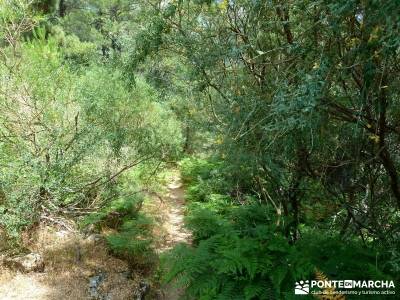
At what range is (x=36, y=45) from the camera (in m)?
6.96

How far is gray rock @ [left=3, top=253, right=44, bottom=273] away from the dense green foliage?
A: 598 millimetres

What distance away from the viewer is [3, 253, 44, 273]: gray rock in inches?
239

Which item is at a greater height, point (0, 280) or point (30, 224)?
point (30, 224)

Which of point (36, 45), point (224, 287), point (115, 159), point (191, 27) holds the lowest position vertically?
point (224, 287)

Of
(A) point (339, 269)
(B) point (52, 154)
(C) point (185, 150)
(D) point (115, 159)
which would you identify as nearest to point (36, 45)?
(B) point (52, 154)

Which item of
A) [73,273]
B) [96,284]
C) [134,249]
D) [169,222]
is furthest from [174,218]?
[96,284]

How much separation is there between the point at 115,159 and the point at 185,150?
8775 millimetres

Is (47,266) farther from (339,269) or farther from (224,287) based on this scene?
(339,269)

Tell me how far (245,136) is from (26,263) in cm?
486

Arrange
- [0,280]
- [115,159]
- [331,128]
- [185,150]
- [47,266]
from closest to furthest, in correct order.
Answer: [331,128] < [0,280] < [47,266] < [115,159] < [185,150]

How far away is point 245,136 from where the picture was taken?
349 centimetres

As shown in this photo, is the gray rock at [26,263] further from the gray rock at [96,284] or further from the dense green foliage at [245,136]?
the gray rock at [96,284]

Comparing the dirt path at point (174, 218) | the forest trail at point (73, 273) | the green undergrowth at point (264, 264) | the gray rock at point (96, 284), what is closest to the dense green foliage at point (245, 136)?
the green undergrowth at point (264, 264)

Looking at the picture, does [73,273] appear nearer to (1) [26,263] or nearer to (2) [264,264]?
(1) [26,263]
